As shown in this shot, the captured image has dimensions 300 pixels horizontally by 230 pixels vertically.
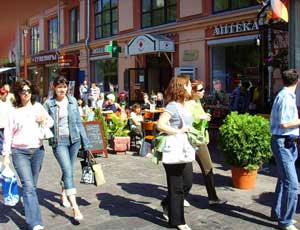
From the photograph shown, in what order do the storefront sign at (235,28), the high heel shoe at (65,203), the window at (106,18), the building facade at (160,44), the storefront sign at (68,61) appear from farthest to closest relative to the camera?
the storefront sign at (68,61)
the window at (106,18)
the building facade at (160,44)
the storefront sign at (235,28)
the high heel shoe at (65,203)

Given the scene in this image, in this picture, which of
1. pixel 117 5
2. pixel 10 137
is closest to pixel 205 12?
pixel 117 5

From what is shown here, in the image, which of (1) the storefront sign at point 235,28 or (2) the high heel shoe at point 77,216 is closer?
(2) the high heel shoe at point 77,216

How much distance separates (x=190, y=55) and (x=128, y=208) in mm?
10678

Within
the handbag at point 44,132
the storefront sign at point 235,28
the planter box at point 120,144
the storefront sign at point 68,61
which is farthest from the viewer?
the storefront sign at point 68,61

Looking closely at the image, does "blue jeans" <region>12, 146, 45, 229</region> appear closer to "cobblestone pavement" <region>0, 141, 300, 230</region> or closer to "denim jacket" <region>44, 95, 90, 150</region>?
"cobblestone pavement" <region>0, 141, 300, 230</region>

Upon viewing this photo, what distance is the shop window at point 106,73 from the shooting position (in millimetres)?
20453

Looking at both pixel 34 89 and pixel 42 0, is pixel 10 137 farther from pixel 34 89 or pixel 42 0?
pixel 42 0

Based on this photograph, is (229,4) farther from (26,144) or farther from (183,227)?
(26,144)

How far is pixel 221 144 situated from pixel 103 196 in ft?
6.54

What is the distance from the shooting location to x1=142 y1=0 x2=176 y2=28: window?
1688cm

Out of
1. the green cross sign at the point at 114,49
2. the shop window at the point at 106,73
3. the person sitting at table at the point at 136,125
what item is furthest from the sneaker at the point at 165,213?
the shop window at the point at 106,73

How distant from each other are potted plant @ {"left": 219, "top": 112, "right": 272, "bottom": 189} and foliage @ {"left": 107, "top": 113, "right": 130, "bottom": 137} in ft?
13.6

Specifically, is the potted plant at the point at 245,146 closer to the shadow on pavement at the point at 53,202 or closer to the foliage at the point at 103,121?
the shadow on pavement at the point at 53,202

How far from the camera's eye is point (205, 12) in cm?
1488
